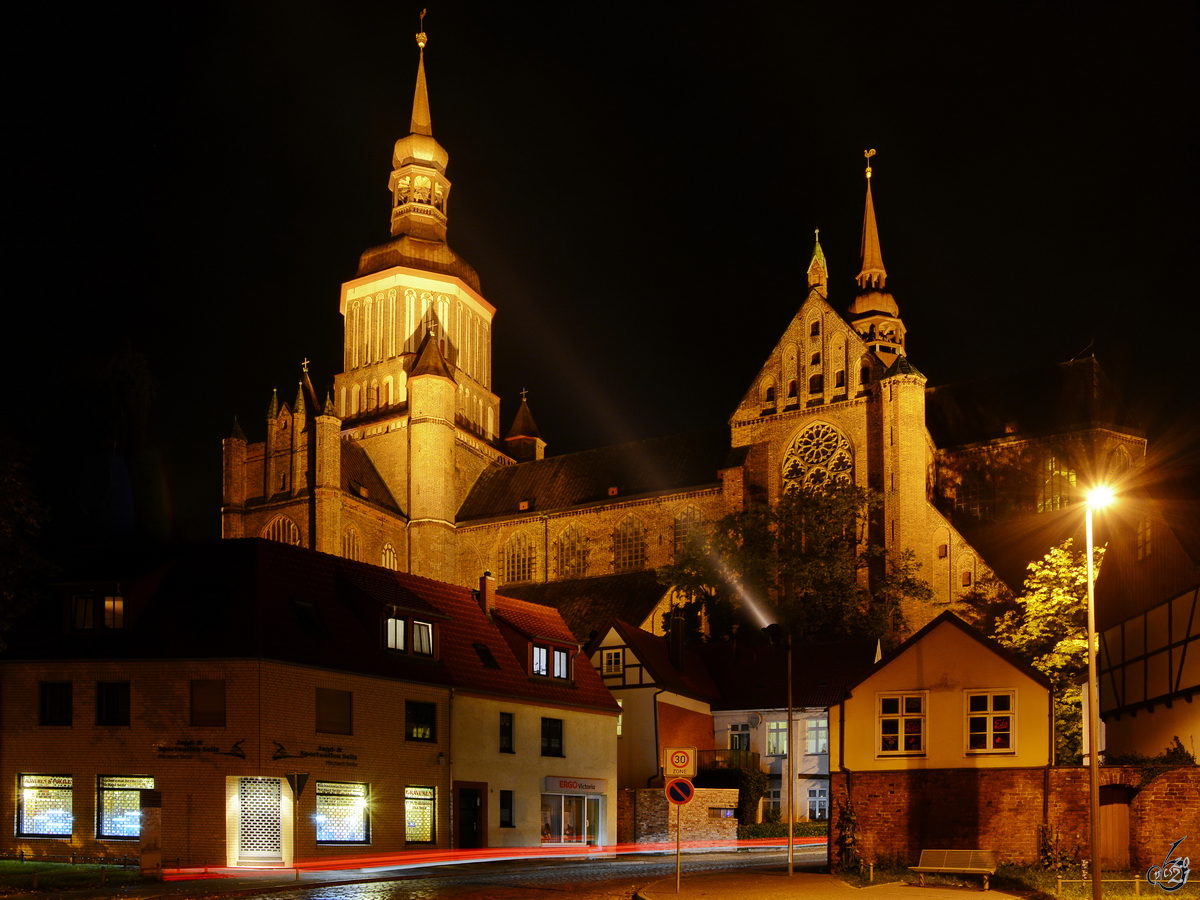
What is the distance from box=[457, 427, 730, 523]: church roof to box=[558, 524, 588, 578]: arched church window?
Answer: 5.43 feet

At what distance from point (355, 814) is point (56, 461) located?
13543mm

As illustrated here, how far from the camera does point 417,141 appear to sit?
100625 mm

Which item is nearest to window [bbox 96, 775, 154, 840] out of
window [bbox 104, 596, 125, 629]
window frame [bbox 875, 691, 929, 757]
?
window [bbox 104, 596, 125, 629]

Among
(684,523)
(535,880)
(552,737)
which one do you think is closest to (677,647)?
(552,737)

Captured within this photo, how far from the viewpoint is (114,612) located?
105ft

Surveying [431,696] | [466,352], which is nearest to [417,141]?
[466,352]

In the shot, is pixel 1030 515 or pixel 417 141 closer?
pixel 1030 515

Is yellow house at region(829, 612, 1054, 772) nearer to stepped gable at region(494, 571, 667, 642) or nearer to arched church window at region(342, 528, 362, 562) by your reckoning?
stepped gable at region(494, 571, 667, 642)

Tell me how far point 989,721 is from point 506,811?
520 inches

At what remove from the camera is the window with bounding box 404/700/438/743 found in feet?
109

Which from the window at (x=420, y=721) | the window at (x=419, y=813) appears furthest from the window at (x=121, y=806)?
the window at (x=420, y=721)

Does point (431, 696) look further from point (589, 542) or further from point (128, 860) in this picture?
point (589, 542)

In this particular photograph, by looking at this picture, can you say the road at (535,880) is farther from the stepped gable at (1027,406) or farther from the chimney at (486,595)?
the stepped gable at (1027,406)

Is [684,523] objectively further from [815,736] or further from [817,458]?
[815,736]
